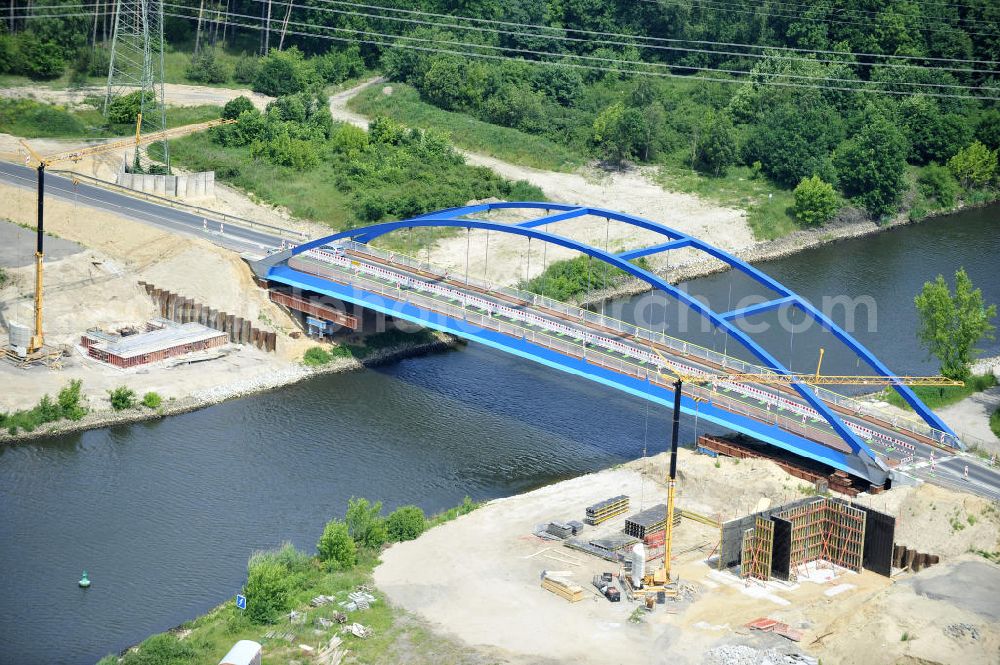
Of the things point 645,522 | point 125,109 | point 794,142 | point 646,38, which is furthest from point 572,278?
point 646,38

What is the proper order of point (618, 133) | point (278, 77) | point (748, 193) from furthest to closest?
point (278, 77), point (618, 133), point (748, 193)

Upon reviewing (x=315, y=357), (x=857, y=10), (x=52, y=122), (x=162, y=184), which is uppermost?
(x=857, y=10)

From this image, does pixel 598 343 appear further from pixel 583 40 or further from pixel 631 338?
pixel 583 40

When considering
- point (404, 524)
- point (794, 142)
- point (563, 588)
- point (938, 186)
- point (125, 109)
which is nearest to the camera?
point (563, 588)

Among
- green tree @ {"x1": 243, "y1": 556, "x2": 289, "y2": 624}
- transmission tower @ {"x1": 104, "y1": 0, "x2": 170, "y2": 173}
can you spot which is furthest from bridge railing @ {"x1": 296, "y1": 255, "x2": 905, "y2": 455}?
transmission tower @ {"x1": 104, "y1": 0, "x2": 170, "y2": 173}

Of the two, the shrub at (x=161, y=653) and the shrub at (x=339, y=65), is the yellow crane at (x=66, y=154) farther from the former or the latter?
the shrub at (x=161, y=653)

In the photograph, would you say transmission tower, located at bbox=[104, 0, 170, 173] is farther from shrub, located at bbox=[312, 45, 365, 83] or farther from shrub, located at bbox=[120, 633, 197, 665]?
shrub, located at bbox=[120, 633, 197, 665]

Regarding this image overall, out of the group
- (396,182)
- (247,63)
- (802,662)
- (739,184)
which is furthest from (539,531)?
(247,63)
